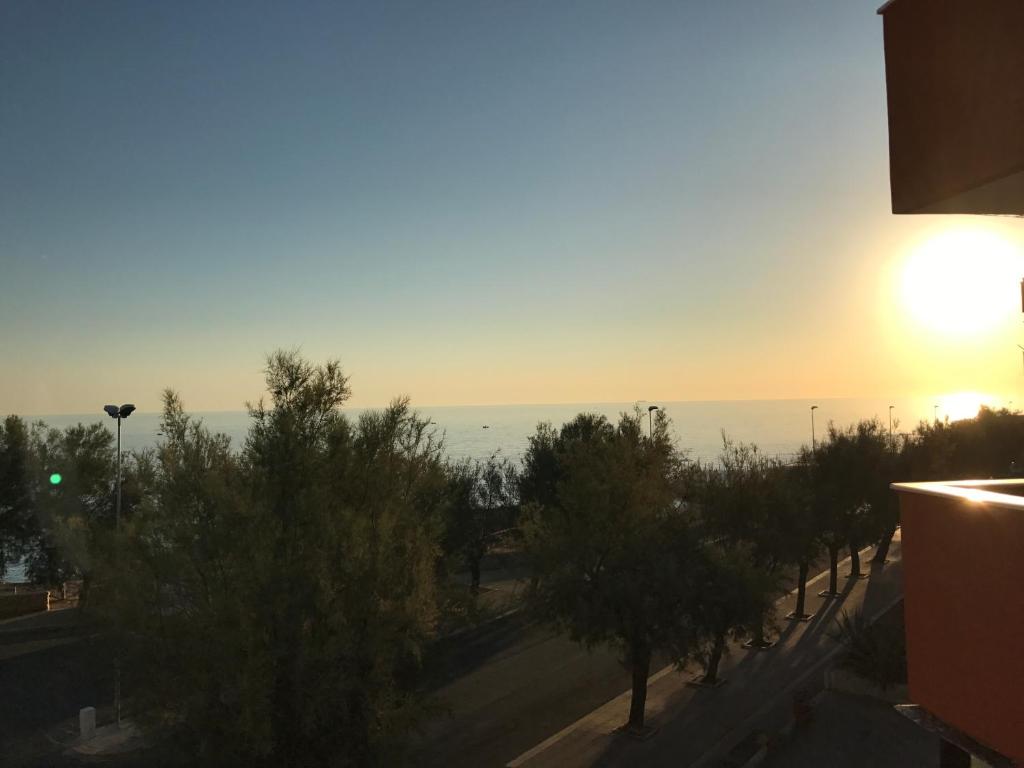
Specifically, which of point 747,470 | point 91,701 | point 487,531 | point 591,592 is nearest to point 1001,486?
point 591,592

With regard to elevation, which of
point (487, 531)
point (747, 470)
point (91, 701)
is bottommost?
point (91, 701)

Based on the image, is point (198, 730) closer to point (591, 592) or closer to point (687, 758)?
point (591, 592)

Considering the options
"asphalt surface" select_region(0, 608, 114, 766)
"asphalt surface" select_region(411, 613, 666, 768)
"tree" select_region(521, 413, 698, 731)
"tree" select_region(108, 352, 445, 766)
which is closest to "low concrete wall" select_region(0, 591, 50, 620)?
"asphalt surface" select_region(0, 608, 114, 766)

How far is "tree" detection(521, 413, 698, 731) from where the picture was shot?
15.8m

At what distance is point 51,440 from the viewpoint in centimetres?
3344

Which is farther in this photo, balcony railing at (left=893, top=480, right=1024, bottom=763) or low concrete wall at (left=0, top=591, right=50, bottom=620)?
low concrete wall at (left=0, top=591, right=50, bottom=620)

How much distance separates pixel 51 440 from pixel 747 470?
97.4ft

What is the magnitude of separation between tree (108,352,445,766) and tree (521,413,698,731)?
5.73 metres

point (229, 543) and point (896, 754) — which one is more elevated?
point (229, 543)

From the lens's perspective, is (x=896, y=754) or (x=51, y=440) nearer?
(x=896, y=754)

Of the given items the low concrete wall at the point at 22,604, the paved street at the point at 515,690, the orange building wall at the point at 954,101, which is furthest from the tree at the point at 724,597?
the low concrete wall at the point at 22,604

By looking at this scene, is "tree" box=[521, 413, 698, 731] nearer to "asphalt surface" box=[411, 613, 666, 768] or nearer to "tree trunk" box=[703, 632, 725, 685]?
"asphalt surface" box=[411, 613, 666, 768]


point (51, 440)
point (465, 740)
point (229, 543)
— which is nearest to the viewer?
point (229, 543)

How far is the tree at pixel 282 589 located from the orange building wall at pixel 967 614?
5890 millimetres
